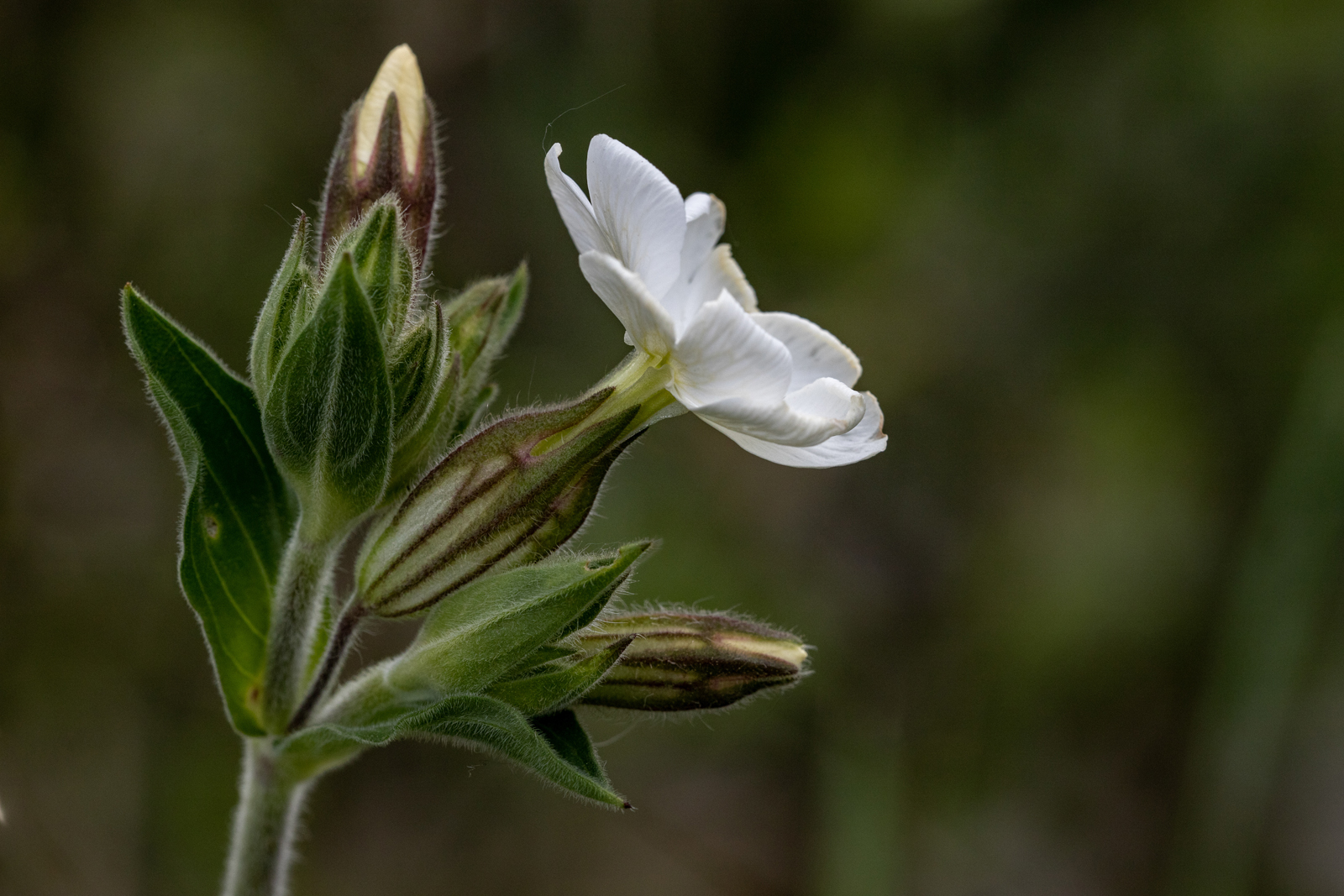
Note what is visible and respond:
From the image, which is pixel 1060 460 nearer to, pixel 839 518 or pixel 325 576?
pixel 839 518

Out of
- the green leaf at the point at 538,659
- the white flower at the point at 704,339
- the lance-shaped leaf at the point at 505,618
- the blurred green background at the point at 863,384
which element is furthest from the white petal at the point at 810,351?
the blurred green background at the point at 863,384

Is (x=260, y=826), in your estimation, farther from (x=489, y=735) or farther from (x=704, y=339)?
(x=704, y=339)

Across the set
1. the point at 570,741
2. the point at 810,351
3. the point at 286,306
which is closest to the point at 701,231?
the point at 810,351

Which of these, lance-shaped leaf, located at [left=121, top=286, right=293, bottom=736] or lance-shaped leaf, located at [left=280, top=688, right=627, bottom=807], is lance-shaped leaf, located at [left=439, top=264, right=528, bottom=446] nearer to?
lance-shaped leaf, located at [left=121, top=286, right=293, bottom=736]

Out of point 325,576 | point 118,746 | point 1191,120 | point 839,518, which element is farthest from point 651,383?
point 1191,120

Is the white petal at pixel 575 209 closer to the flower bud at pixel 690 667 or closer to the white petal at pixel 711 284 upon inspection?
the white petal at pixel 711 284
